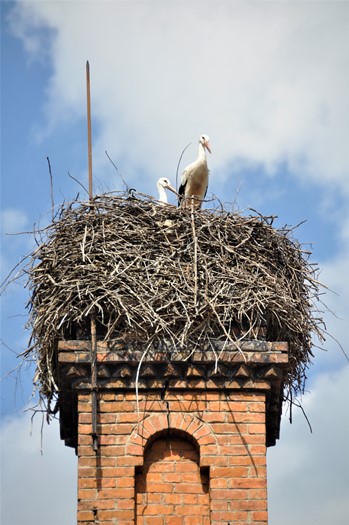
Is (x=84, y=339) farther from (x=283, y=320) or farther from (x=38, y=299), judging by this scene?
(x=283, y=320)

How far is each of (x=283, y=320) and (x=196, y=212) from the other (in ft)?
4.88

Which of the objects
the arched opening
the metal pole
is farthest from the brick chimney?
the metal pole

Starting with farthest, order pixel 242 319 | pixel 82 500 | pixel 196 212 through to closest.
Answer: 1. pixel 196 212
2. pixel 242 319
3. pixel 82 500

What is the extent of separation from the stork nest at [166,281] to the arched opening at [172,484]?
0.88 meters

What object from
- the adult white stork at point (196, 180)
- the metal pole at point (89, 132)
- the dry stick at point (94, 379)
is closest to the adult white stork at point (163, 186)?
the adult white stork at point (196, 180)

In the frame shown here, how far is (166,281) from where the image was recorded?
1349cm

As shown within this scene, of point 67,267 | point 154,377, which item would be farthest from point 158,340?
point 67,267

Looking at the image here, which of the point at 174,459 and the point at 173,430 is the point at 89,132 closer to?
the point at 173,430

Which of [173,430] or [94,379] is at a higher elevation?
[94,379]

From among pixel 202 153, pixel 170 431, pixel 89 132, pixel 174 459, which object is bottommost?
pixel 174 459

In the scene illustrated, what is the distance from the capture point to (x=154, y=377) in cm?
1316

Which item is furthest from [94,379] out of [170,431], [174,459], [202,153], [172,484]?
[202,153]

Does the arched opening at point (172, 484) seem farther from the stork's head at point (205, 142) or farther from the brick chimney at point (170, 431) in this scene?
the stork's head at point (205, 142)

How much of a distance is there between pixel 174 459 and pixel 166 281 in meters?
1.67
